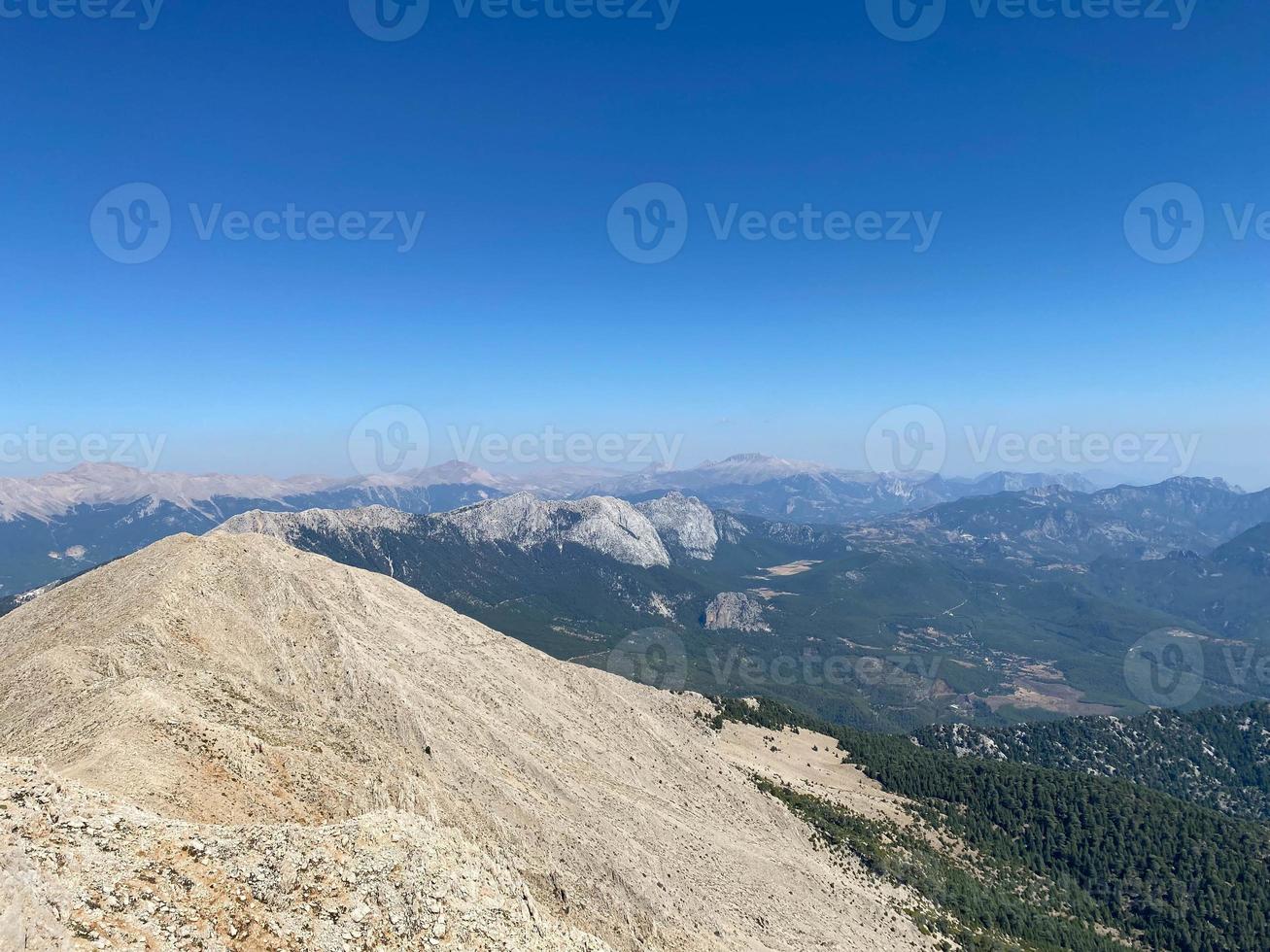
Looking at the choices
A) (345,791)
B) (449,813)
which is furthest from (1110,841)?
(345,791)

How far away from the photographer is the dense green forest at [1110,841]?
488 feet

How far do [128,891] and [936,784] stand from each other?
198985 millimetres

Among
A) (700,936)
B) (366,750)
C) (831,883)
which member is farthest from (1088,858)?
(366,750)

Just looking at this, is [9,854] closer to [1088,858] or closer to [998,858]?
[998,858]

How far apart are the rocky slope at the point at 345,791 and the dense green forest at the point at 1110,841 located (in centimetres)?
4672

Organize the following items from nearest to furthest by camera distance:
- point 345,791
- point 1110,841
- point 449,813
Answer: point 345,791
point 449,813
point 1110,841

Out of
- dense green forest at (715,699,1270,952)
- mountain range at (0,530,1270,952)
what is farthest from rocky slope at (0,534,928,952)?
dense green forest at (715,699,1270,952)

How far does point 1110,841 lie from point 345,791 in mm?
201925

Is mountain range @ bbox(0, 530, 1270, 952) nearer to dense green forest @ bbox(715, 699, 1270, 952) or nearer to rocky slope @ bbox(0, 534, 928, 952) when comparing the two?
rocky slope @ bbox(0, 534, 928, 952)

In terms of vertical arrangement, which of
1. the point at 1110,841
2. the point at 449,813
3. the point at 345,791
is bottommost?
the point at 1110,841

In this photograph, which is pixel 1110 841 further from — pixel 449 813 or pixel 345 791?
pixel 345 791

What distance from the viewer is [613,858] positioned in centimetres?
7325

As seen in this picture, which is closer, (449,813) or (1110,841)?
(449,813)

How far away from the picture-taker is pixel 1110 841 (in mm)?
166875
